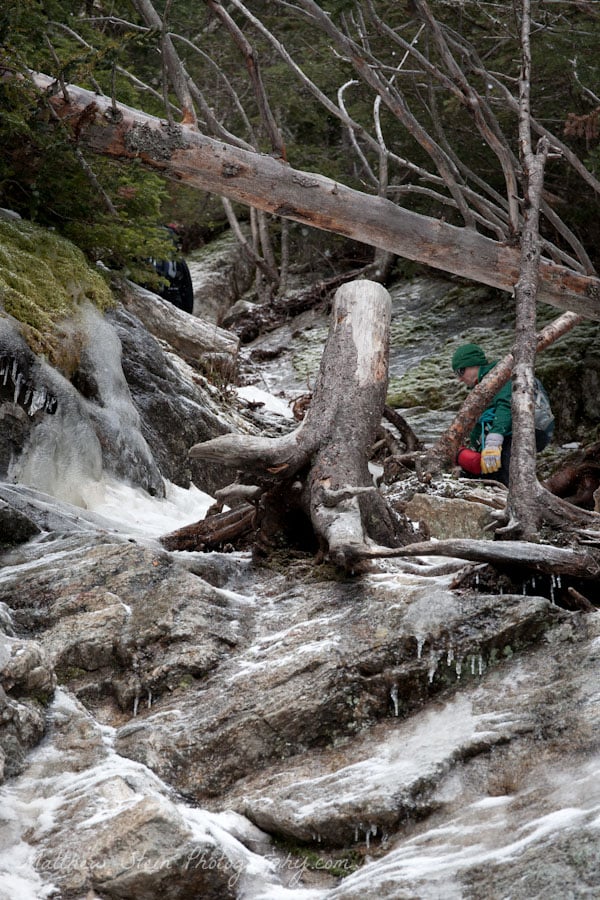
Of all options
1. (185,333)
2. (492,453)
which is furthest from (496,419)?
(185,333)

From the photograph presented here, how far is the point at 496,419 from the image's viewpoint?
800 centimetres

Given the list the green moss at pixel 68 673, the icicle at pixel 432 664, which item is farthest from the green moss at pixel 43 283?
the icicle at pixel 432 664

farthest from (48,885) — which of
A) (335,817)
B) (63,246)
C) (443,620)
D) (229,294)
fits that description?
(229,294)

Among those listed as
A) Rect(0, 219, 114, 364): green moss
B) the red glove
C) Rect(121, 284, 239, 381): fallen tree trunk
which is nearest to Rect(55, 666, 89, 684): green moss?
Rect(0, 219, 114, 364): green moss

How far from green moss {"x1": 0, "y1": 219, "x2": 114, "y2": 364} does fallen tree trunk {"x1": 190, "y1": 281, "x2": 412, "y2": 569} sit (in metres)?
2.46

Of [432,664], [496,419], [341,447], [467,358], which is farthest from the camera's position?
[467,358]

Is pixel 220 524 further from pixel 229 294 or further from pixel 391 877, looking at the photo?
pixel 229 294

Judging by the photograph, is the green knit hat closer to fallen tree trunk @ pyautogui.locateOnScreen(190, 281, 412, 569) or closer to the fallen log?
fallen tree trunk @ pyautogui.locateOnScreen(190, 281, 412, 569)

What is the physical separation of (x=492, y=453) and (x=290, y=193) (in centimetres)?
310

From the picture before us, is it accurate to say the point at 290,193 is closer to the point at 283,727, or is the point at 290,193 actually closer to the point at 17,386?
the point at 17,386

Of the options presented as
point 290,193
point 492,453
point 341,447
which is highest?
point 290,193

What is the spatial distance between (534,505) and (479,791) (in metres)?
1.95

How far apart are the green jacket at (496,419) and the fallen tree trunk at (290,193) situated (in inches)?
49.9

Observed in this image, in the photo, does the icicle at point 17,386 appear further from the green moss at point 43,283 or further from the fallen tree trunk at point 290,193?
the fallen tree trunk at point 290,193
